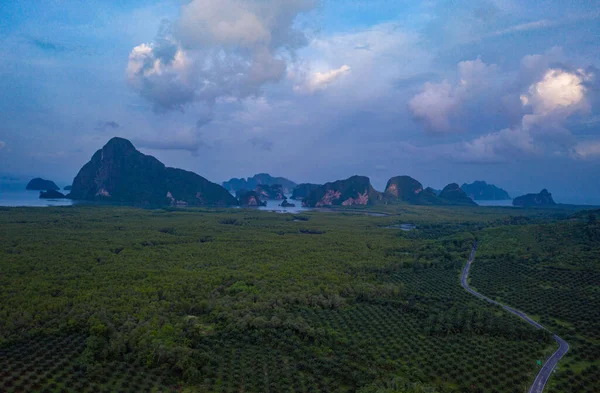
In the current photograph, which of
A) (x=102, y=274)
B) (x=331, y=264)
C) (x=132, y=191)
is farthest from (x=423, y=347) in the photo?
(x=132, y=191)

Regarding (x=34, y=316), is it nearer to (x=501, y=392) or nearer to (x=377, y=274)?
(x=501, y=392)

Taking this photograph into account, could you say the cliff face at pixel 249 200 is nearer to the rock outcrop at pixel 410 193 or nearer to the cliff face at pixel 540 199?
the rock outcrop at pixel 410 193

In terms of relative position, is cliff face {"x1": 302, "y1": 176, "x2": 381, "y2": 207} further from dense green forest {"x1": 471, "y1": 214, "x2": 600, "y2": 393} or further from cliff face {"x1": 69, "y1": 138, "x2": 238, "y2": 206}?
dense green forest {"x1": 471, "y1": 214, "x2": 600, "y2": 393}

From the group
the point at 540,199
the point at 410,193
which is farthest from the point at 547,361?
the point at 540,199

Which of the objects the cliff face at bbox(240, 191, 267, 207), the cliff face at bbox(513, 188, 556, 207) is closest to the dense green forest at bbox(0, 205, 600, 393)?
the cliff face at bbox(240, 191, 267, 207)

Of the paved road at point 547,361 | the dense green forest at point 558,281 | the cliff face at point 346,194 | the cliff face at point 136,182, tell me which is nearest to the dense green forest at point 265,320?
the dense green forest at point 558,281

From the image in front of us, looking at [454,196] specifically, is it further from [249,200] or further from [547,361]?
[547,361]
